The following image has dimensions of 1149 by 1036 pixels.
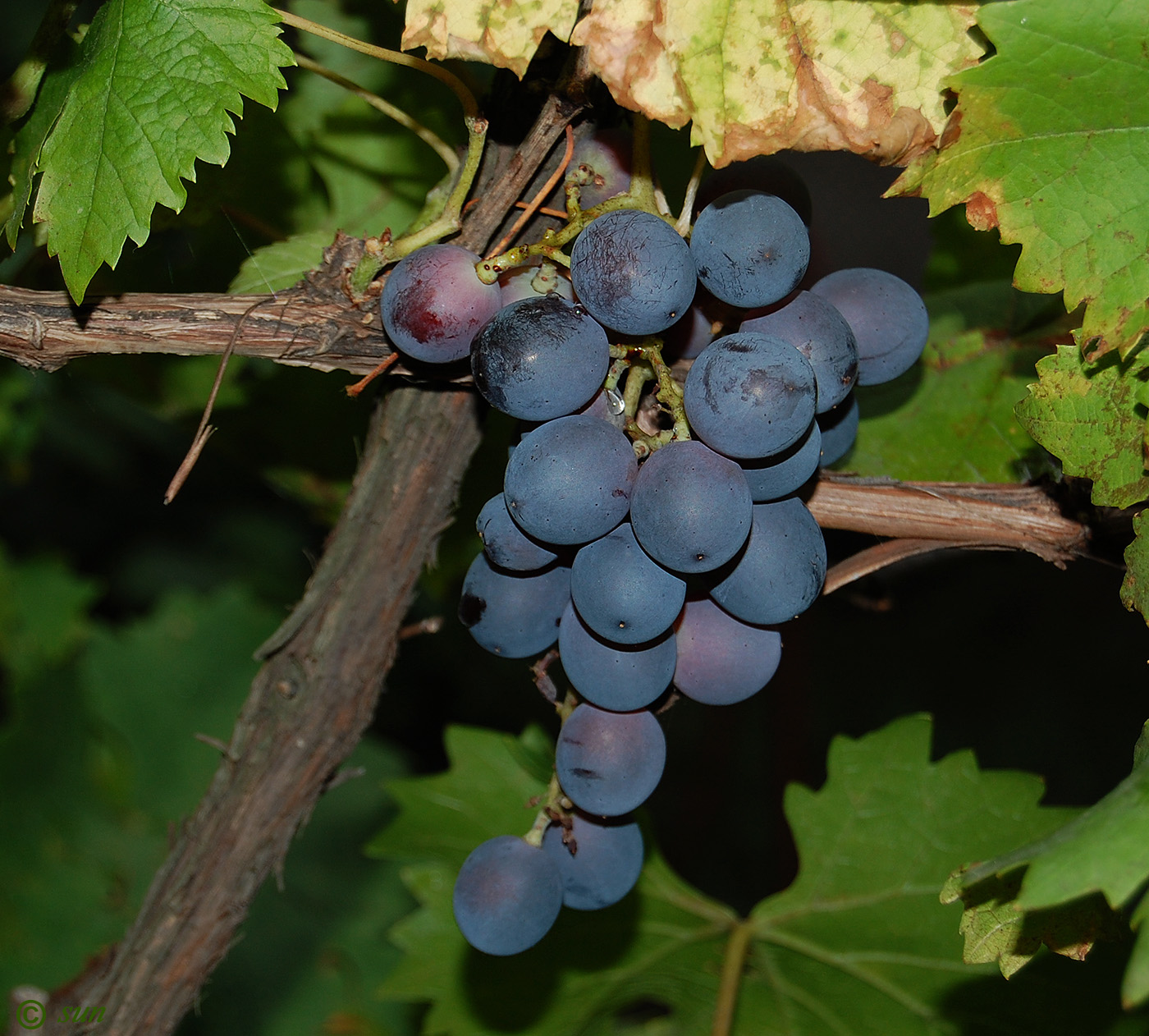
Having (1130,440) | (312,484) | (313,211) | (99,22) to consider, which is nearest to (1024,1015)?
(1130,440)

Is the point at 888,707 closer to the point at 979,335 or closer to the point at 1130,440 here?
the point at 979,335

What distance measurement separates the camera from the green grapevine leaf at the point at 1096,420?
0.76 meters

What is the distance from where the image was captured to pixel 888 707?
236cm

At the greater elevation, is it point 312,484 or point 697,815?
point 312,484

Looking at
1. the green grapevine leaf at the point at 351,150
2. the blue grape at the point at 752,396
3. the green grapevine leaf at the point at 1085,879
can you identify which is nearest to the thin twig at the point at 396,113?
the green grapevine leaf at the point at 351,150

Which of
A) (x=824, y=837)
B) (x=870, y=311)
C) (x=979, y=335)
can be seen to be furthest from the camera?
(x=824, y=837)

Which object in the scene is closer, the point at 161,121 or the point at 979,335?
the point at 161,121

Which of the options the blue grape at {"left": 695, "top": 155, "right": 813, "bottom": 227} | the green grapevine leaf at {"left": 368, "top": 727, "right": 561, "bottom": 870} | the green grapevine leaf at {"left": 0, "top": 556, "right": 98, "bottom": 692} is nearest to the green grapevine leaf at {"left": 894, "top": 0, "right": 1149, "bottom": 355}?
the blue grape at {"left": 695, "top": 155, "right": 813, "bottom": 227}

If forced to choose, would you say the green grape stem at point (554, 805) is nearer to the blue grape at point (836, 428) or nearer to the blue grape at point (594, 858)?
the blue grape at point (594, 858)

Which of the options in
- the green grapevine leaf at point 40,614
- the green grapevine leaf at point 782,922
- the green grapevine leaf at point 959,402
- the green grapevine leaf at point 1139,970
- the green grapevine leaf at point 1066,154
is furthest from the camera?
the green grapevine leaf at point 40,614

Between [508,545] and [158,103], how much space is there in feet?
1.53

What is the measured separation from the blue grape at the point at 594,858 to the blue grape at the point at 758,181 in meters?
0.57

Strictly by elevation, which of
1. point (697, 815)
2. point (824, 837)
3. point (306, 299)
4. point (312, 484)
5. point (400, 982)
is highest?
point (306, 299)

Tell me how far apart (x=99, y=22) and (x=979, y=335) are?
3.21 ft
